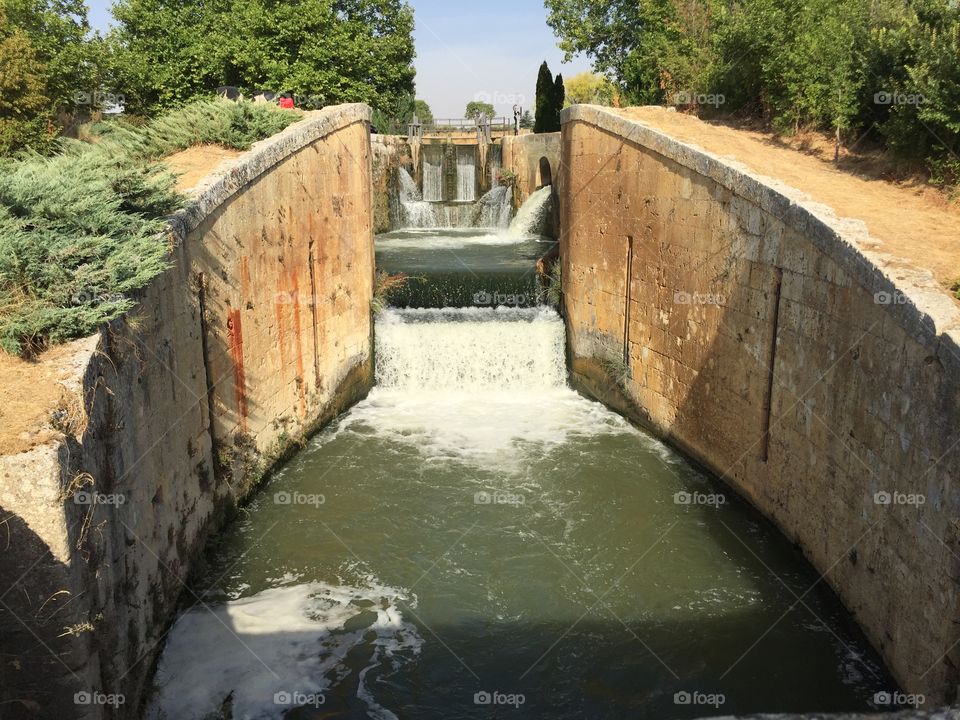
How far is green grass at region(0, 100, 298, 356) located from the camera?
6.11 meters

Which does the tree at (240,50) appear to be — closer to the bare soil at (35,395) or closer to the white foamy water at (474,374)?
the white foamy water at (474,374)

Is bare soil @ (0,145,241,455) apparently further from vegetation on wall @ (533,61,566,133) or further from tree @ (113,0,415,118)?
vegetation on wall @ (533,61,566,133)

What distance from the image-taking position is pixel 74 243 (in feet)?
22.1

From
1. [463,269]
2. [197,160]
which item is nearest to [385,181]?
[463,269]

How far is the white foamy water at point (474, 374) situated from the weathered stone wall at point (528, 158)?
8.73 metres

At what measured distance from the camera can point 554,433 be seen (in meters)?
12.8

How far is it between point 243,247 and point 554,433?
5.51 m

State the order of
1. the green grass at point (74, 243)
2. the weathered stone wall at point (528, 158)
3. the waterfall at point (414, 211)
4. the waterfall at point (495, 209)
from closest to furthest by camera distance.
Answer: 1. the green grass at point (74, 243)
2. the weathered stone wall at point (528, 158)
3. the waterfall at point (495, 209)
4. the waterfall at point (414, 211)

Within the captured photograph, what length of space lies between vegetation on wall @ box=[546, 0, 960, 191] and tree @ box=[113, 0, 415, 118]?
31.8 ft

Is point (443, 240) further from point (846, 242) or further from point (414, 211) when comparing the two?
point (846, 242)

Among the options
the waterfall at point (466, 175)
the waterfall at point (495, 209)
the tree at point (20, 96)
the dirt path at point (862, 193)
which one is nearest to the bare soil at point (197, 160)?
the tree at point (20, 96)

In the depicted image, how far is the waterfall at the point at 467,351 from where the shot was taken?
570 inches

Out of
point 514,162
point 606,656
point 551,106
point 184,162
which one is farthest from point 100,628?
point 551,106

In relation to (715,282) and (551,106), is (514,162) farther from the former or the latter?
(715,282)
